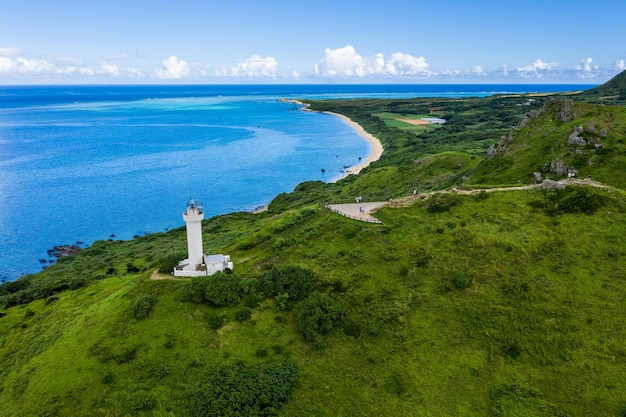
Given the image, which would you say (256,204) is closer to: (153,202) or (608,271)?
(153,202)

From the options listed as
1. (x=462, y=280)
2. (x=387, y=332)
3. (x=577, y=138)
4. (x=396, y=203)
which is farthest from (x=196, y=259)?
(x=577, y=138)

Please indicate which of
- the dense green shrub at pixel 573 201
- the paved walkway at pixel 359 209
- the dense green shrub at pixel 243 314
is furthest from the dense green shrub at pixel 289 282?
→ the dense green shrub at pixel 573 201

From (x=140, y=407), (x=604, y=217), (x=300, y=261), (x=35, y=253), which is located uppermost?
(x=604, y=217)

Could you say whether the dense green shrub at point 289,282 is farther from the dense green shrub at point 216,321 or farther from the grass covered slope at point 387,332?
the dense green shrub at point 216,321

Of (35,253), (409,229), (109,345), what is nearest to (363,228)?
(409,229)

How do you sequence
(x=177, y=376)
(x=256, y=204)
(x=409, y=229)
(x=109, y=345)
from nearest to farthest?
(x=177, y=376)
(x=109, y=345)
(x=409, y=229)
(x=256, y=204)

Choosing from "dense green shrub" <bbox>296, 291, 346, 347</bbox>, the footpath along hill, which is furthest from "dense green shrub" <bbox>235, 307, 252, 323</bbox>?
"dense green shrub" <bbox>296, 291, 346, 347</bbox>
